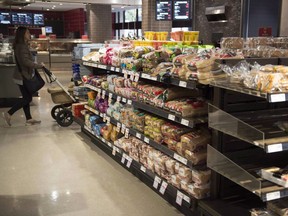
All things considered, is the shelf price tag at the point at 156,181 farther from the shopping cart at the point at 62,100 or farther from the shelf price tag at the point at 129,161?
the shopping cart at the point at 62,100

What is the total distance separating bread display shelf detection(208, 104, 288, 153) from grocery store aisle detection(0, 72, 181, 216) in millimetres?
1174

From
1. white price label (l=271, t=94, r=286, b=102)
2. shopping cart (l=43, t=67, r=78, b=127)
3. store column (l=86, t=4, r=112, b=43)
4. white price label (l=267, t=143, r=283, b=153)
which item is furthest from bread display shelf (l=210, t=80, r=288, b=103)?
store column (l=86, t=4, r=112, b=43)

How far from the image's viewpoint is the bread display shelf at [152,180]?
3101mm

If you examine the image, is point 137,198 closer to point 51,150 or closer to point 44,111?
point 51,150

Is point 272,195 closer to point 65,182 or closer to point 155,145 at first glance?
point 155,145

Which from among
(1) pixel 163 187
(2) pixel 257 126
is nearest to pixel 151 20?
(1) pixel 163 187

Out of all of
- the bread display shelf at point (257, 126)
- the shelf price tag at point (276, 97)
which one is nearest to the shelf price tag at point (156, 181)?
the bread display shelf at point (257, 126)

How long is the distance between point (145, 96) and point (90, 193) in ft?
4.01

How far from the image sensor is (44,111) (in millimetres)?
7918

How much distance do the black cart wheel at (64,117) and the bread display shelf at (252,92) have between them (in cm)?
432

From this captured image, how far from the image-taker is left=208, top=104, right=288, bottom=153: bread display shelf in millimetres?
2283

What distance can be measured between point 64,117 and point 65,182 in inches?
107

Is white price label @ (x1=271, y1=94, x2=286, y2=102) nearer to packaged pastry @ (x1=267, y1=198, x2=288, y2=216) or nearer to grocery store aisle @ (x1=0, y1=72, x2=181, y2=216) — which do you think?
packaged pastry @ (x1=267, y1=198, x2=288, y2=216)

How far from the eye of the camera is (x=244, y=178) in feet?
8.00
